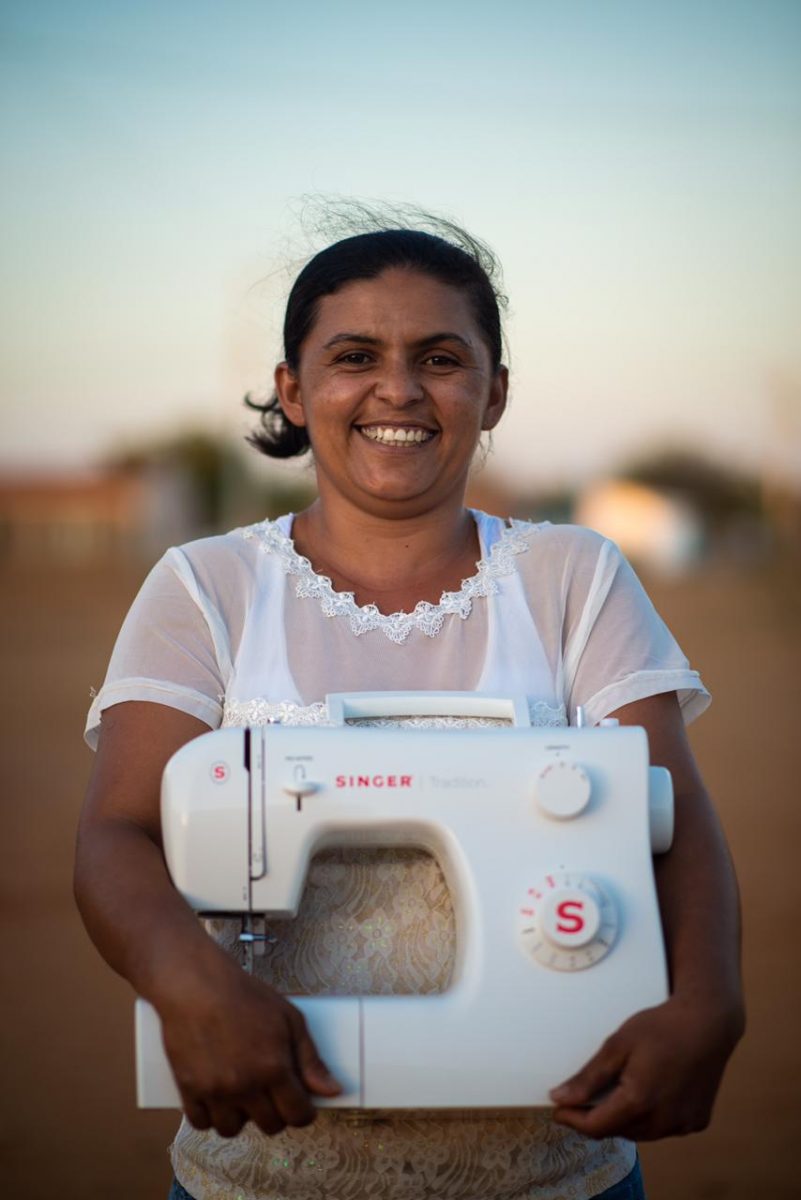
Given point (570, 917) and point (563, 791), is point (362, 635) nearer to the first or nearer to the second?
point (563, 791)

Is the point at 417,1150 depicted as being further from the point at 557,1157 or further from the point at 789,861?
the point at 789,861

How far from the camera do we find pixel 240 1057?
1.63m

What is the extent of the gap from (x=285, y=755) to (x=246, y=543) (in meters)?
0.50

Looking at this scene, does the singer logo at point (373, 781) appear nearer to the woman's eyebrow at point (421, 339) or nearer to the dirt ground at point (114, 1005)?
the dirt ground at point (114, 1005)

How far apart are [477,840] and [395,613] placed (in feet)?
1.58

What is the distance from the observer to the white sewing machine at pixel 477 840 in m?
1.73

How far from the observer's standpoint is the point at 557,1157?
192cm

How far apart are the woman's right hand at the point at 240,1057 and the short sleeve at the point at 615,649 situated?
0.65m

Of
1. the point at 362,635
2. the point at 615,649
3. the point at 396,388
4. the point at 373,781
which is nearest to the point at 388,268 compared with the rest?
the point at 396,388

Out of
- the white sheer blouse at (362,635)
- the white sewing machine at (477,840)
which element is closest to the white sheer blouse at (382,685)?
the white sheer blouse at (362,635)

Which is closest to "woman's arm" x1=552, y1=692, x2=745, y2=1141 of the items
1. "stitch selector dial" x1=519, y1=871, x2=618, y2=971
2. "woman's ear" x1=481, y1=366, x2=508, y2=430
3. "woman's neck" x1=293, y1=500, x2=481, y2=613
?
"stitch selector dial" x1=519, y1=871, x2=618, y2=971

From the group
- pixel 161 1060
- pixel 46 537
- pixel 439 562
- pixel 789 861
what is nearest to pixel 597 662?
pixel 439 562

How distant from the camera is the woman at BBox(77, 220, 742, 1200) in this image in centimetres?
168

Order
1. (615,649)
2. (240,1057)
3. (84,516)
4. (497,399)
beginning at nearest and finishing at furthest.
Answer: (240,1057), (615,649), (497,399), (84,516)
